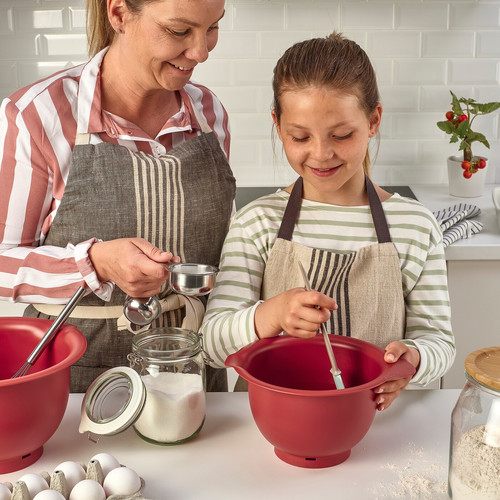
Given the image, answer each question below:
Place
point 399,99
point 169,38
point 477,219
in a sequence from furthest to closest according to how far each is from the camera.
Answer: point 399,99, point 477,219, point 169,38

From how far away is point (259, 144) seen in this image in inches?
124

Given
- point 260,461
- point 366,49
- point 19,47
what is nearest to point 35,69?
point 19,47

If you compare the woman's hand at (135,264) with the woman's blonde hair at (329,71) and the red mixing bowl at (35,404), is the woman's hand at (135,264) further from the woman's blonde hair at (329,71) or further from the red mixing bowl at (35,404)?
the woman's blonde hair at (329,71)

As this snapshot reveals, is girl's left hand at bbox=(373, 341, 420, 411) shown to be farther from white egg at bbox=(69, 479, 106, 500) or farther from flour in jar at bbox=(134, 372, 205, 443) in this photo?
white egg at bbox=(69, 479, 106, 500)

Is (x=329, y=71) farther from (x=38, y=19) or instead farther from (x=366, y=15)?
(x=38, y=19)

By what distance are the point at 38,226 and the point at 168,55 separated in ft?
1.46

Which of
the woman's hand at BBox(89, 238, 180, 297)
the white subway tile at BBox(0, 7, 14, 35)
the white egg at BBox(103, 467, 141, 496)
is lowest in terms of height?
the white egg at BBox(103, 467, 141, 496)

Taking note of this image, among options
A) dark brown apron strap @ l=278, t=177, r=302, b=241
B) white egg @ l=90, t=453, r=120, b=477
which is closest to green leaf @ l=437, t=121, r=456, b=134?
dark brown apron strap @ l=278, t=177, r=302, b=241

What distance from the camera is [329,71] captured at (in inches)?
58.9

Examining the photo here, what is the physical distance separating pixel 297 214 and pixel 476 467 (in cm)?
80

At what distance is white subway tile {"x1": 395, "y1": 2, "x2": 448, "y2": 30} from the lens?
9.78ft

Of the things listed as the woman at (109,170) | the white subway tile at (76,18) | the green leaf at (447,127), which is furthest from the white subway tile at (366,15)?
the woman at (109,170)

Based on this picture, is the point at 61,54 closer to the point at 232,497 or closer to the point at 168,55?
the point at 168,55

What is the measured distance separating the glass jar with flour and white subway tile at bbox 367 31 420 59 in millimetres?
2119
